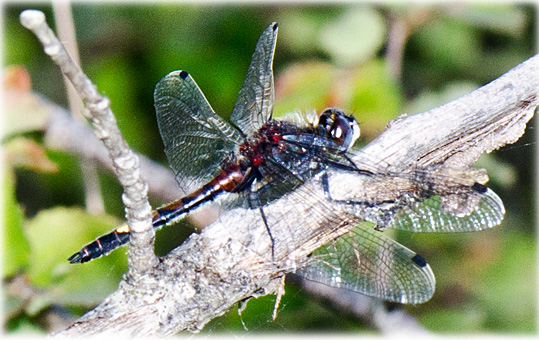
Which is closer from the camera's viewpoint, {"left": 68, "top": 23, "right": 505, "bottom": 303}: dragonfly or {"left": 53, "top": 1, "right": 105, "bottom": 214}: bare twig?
{"left": 68, "top": 23, "right": 505, "bottom": 303}: dragonfly

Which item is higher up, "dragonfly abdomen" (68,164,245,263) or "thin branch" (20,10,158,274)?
"dragonfly abdomen" (68,164,245,263)

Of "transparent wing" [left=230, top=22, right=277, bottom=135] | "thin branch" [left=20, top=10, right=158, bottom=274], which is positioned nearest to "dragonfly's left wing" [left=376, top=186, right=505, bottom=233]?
"transparent wing" [left=230, top=22, right=277, bottom=135]

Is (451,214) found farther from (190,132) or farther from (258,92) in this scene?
(190,132)

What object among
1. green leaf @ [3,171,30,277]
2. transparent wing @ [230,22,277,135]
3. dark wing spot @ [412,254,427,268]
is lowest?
dark wing spot @ [412,254,427,268]

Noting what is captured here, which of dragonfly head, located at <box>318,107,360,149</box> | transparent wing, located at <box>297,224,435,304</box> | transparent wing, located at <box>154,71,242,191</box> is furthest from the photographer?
transparent wing, located at <box>154,71,242,191</box>

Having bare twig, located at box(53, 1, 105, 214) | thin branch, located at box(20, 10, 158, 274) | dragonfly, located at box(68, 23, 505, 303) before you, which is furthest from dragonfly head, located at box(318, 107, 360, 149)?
bare twig, located at box(53, 1, 105, 214)

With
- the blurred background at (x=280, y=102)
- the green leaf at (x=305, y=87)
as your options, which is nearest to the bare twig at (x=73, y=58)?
the blurred background at (x=280, y=102)

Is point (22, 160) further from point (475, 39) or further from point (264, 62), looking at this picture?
point (475, 39)

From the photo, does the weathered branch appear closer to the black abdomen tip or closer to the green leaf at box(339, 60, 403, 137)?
the black abdomen tip

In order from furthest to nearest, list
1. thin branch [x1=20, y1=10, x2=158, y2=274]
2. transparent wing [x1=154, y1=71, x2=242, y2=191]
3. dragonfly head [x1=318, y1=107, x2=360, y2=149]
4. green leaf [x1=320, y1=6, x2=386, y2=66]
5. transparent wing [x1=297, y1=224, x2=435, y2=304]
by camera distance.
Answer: green leaf [x1=320, y1=6, x2=386, y2=66]
transparent wing [x1=154, y1=71, x2=242, y2=191]
dragonfly head [x1=318, y1=107, x2=360, y2=149]
transparent wing [x1=297, y1=224, x2=435, y2=304]
thin branch [x1=20, y1=10, x2=158, y2=274]
